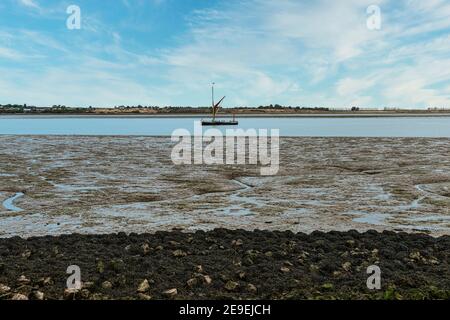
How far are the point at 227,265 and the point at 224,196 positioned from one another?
26.8ft

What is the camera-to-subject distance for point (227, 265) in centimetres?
788

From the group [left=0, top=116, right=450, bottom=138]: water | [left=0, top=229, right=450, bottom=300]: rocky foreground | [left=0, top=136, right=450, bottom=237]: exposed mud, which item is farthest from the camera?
[left=0, top=116, right=450, bottom=138]: water

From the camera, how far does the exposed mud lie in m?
11.9

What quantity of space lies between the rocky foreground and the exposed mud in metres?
1.74

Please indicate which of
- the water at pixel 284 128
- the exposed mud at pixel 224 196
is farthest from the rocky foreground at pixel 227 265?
the water at pixel 284 128

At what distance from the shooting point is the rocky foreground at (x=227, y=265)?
22.2ft

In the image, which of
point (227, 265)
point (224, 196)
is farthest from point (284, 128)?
point (227, 265)

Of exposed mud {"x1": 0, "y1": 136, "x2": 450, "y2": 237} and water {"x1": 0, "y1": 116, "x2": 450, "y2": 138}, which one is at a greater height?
water {"x1": 0, "y1": 116, "x2": 450, "y2": 138}

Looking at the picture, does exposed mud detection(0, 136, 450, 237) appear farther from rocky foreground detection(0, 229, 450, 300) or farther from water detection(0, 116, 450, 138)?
water detection(0, 116, 450, 138)

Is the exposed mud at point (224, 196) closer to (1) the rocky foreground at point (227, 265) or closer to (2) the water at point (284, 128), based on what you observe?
(1) the rocky foreground at point (227, 265)

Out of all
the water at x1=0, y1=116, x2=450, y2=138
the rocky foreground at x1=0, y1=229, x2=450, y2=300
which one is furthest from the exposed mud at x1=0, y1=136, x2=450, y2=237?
the water at x1=0, y1=116, x2=450, y2=138
